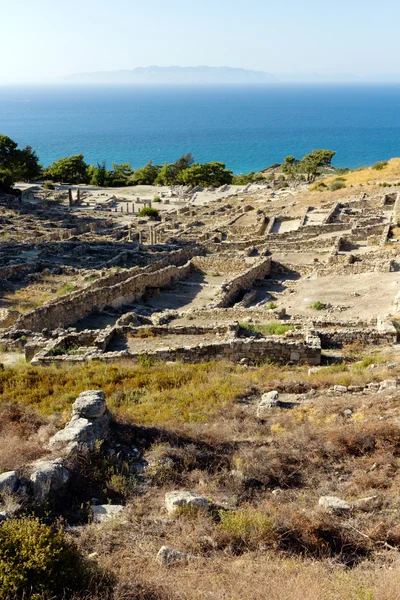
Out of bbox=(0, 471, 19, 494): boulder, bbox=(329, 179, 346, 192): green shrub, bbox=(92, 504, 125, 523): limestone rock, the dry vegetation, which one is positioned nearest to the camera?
the dry vegetation

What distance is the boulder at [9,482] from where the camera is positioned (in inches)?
247

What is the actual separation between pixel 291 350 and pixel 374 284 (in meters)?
9.90

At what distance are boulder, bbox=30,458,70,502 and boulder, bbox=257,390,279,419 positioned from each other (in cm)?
394

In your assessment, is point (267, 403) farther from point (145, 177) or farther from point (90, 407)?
point (145, 177)

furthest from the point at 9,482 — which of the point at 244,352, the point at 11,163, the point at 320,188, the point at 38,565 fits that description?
the point at 11,163

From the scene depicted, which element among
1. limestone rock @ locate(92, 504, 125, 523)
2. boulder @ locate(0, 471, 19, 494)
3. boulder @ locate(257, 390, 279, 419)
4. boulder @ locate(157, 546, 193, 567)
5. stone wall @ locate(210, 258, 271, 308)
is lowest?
stone wall @ locate(210, 258, 271, 308)

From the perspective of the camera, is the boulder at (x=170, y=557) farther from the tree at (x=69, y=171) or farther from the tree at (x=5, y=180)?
the tree at (x=69, y=171)

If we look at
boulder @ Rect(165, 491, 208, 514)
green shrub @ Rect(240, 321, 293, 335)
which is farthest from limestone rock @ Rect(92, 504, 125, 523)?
green shrub @ Rect(240, 321, 293, 335)

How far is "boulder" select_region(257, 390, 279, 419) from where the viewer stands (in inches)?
396

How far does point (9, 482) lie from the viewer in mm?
6371

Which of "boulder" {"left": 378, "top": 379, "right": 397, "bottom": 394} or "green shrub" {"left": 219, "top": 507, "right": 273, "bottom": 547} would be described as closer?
"green shrub" {"left": 219, "top": 507, "right": 273, "bottom": 547}

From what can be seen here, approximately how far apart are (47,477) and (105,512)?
866 mm

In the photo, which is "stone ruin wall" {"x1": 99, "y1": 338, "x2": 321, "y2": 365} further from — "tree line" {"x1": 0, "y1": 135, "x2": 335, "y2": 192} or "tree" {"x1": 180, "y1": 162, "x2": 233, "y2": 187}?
"tree" {"x1": 180, "y1": 162, "x2": 233, "y2": 187}

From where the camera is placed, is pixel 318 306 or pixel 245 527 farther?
pixel 318 306
